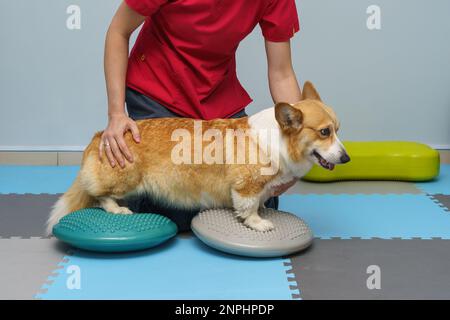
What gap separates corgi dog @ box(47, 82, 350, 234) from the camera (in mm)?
1901

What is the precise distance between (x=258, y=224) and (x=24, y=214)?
1004mm

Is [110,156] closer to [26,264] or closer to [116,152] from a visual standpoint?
[116,152]

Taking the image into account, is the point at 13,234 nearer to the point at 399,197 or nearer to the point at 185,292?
the point at 185,292

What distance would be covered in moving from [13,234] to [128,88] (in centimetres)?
68

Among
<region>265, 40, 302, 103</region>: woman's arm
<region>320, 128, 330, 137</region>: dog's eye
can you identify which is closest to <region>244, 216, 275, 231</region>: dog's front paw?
<region>320, 128, 330, 137</region>: dog's eye

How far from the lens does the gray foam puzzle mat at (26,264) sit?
5.55 feet

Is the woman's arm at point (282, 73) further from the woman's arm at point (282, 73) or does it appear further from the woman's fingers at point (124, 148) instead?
the woman's fingers at point (124, 148)

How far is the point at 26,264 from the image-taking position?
1877 mm

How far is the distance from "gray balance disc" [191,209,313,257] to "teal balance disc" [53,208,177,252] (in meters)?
0.13

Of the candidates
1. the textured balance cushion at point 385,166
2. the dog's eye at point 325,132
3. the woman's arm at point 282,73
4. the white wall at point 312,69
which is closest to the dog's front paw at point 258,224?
the dog's eye at point 325,132

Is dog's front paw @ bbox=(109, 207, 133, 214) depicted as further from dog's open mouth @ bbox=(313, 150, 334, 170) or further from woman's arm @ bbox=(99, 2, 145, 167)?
dog's open mouth @ bbox=(313, 150, 334, 170)

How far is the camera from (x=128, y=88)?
226 centimetres

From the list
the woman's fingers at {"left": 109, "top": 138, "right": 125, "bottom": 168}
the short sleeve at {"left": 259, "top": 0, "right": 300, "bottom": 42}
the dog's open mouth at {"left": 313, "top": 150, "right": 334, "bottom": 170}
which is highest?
the short sleeve at {"left": 259, "top": 0, "right": 300, "bottom": 42}
